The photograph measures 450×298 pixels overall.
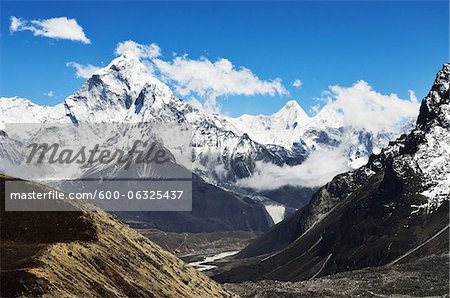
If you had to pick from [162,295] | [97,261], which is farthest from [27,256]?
[162,295]

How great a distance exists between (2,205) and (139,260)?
26.1m

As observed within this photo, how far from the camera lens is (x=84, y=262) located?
100812 millimetres

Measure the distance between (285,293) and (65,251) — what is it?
112262 mm

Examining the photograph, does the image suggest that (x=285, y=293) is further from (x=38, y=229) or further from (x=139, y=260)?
(x=38, y=229)

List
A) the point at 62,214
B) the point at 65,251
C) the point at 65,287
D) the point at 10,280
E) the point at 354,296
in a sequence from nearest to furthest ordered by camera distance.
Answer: the point at 10,280 < the point at 65,287 < the point at 65,251 < the point at 62,214 < the point at 354,296

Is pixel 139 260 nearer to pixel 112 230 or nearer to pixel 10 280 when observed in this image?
pixel 112 230

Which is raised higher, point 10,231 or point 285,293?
point 10,231

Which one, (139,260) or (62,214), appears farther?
(139,260)

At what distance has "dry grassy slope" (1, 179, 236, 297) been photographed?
8819cm

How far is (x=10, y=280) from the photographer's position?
3290 inches

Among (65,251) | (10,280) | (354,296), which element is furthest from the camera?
(354,296)

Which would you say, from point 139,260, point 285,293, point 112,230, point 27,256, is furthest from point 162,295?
point 285,293

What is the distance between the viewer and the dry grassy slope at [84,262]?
289 feet

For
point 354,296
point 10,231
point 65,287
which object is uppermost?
point 10,231
